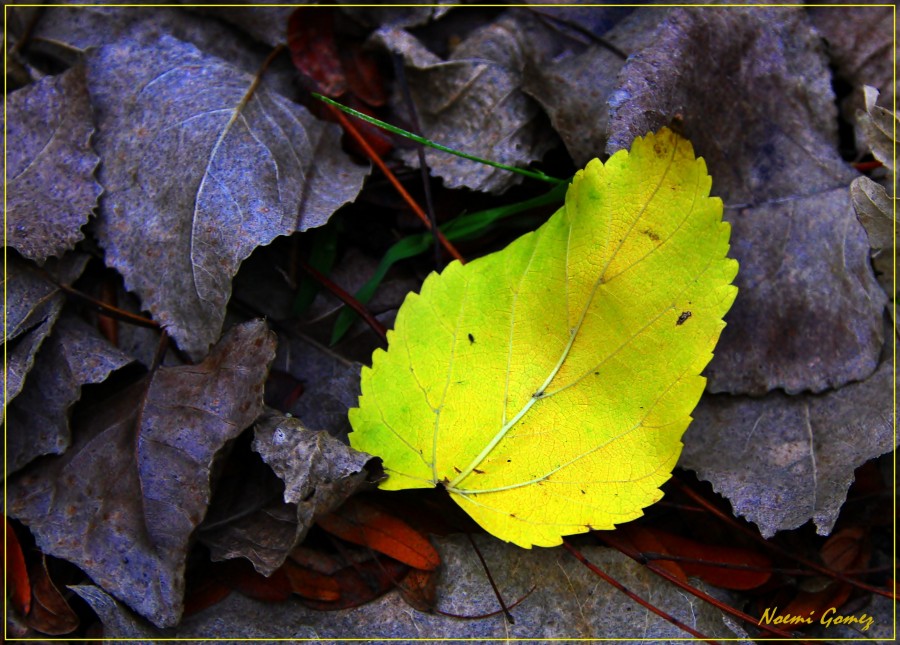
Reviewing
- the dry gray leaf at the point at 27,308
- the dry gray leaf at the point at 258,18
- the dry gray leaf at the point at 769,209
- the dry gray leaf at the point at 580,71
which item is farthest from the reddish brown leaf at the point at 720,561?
the dry gray leaf at the point at 258,18

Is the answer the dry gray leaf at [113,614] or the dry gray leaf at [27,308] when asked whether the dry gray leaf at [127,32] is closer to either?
the dry gray leaf at [27,308]

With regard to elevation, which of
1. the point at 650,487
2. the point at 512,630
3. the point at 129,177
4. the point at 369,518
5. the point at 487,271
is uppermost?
the point at 129,177

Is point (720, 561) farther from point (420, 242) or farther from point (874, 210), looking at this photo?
point (420, 242)

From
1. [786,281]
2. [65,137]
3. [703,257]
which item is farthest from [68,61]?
[786,281]

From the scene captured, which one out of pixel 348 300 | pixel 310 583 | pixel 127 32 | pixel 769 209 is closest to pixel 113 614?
pixel 310 583

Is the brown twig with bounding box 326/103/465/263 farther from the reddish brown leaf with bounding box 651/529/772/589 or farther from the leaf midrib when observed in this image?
the reddish brown leaf with bounding box 651/529/772/589

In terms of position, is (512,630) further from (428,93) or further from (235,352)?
(428,93)
